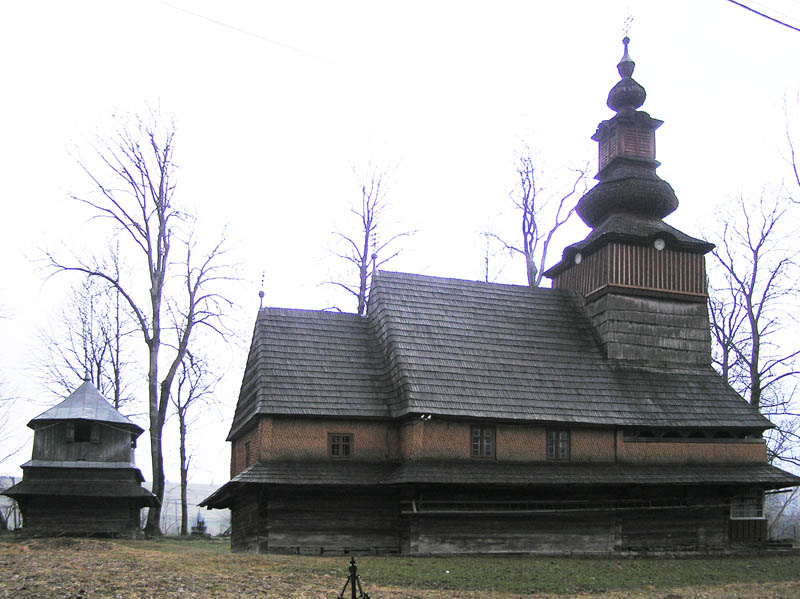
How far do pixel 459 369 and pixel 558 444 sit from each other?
341cm

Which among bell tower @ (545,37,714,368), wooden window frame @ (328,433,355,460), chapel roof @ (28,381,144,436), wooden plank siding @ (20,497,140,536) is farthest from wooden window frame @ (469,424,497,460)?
chapel roof @ (28,381,144,436)

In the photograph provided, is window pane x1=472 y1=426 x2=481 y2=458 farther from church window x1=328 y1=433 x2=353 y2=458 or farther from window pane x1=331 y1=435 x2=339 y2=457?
window pane x1=331 y1=435 x2=339 y2=457

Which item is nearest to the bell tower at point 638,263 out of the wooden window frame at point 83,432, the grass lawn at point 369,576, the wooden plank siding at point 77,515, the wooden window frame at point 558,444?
the wooden window frame at point 558,444

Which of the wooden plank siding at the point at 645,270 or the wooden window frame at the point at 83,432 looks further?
the wooden window frame at the point at 83,432

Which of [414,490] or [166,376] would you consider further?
[166,376]

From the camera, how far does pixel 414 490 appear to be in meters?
21.7

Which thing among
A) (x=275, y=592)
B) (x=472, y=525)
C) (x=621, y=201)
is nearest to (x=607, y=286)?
(x=621, y=201)

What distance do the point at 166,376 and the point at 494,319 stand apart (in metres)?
14.1

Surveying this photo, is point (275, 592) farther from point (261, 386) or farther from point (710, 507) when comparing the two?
point (710, 507)

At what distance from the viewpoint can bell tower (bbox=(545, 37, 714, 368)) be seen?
26.5 m

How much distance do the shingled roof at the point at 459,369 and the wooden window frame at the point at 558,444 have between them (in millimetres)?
554

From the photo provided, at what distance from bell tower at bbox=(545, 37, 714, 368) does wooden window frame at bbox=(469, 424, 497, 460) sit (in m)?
5.25

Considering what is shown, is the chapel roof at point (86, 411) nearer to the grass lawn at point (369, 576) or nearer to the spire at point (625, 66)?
the grass lawn at point (369, 576)

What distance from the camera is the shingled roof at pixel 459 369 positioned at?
22.9m
